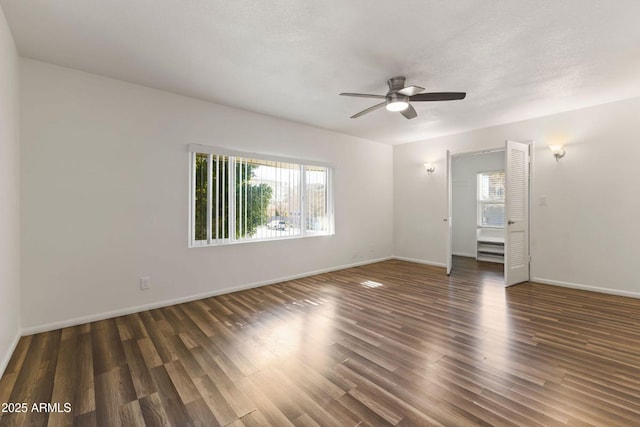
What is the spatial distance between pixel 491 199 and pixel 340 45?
583 centimetres

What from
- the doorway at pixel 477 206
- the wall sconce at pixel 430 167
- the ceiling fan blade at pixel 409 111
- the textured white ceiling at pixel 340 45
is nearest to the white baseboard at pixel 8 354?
the textured white ceiling at pixel 340 45

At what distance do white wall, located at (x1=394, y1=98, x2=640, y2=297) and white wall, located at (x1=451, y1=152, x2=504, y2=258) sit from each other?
182 cm

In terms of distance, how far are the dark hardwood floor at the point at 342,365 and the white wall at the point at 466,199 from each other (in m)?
3.35

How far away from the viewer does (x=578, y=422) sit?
1598 mm

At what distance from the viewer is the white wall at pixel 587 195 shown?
150 inches

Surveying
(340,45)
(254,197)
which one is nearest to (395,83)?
(340,45)

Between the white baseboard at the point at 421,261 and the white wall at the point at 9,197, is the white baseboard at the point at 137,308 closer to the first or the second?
the white wall at the point at 9,197

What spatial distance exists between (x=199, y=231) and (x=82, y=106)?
1.84 metres

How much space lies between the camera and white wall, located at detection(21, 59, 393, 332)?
2.77 meters

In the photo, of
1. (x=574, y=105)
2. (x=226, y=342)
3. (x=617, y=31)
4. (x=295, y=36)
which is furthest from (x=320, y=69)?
(x=574, y=105)

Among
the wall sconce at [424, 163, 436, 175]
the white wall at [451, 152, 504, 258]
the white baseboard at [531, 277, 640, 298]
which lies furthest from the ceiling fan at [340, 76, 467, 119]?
the white wall at [451, 152, 504, 258]

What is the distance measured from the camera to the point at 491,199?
262 inches

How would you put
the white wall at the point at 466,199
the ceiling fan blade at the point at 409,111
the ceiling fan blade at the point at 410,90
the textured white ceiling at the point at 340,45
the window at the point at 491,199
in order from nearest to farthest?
1. the textured white ceiling at the point at 340,45
2. the ceiling fan blade at the point at 410,90
3. the ceiling fan blade at the point at 409,111
4. the window at the point at 491,199
5. the white wall at the point at 466,199

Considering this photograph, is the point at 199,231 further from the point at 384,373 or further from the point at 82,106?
the point at 384,373
